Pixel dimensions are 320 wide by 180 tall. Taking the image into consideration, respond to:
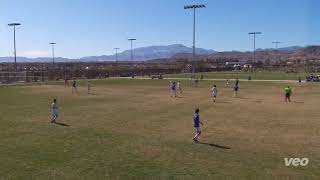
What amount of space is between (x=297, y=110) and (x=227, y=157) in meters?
17.8

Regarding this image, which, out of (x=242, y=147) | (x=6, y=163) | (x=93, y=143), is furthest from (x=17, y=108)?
(x=242, y=147)

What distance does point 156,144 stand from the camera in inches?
787

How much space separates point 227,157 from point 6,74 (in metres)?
77.0

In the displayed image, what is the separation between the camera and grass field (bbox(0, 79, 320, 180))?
50.6ft

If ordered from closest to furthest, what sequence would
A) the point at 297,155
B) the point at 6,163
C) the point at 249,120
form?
1. the point at 6,163
2. the point at 297,155
3. the point at 249,120

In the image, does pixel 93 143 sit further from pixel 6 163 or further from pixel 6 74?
pixel 6 74

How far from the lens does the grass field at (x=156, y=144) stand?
50.6 ft

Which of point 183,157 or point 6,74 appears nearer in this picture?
point 183,157

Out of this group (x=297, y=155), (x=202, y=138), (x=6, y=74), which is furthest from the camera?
(x=6, y=74)

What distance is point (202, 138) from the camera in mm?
21609
